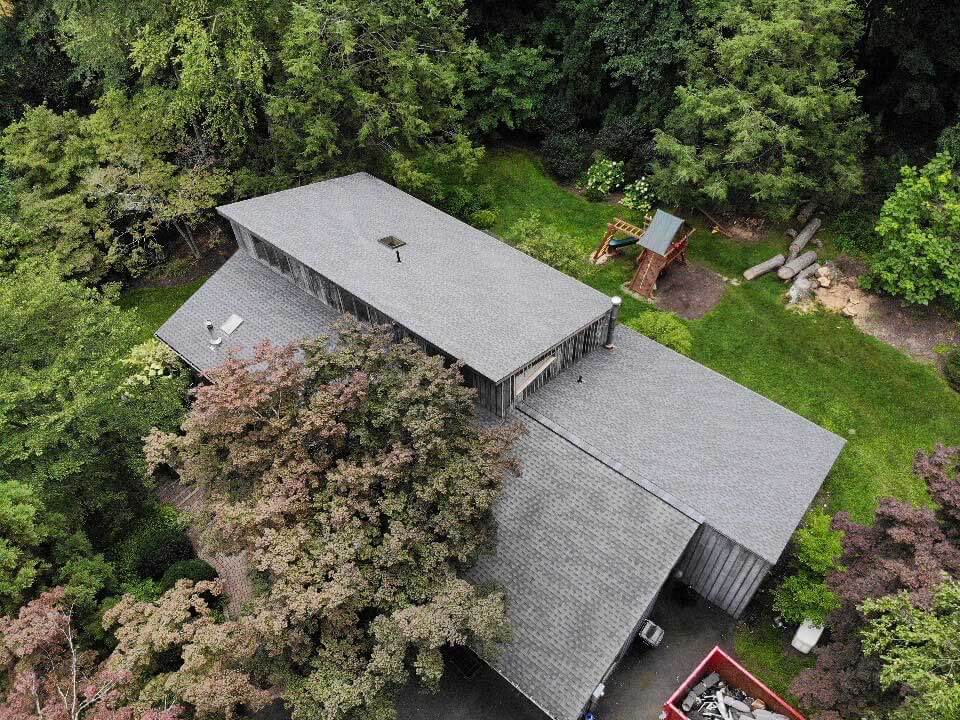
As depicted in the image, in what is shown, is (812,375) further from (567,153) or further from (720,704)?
(567,153)

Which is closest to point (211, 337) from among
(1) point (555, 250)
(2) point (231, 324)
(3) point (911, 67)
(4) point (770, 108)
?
(2) point (231, 324)

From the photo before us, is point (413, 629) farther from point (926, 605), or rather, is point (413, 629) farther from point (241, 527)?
point (926, 605)

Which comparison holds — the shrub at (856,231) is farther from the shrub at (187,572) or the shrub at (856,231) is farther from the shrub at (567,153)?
the shrub at (187,572)

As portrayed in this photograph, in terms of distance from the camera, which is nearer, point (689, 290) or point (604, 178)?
point (689, 290)

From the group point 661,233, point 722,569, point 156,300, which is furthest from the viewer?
point 156,300

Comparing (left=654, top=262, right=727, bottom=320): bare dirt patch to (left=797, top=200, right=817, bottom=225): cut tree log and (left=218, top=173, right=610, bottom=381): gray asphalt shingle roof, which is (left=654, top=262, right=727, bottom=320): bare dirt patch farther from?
(left=218, top=173, right=610, bottom=381): gray asphalt shingle roof

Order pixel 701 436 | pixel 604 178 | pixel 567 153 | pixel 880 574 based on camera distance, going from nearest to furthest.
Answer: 1. pixel 880 574
2. pixel 701 436
3. pixel 604 178
4. pixel 567 153

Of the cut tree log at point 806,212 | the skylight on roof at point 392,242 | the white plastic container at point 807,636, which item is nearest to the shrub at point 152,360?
the skylight on roof at point 392,242
